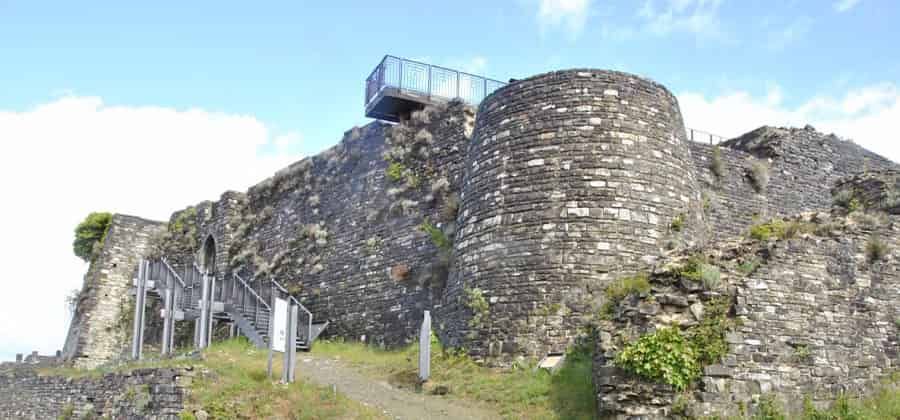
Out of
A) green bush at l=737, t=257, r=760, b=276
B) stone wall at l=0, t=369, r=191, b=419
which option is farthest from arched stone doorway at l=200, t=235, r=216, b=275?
green bush at l=737, t=257, r=760, b=276

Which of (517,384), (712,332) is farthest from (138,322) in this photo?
(712,332)

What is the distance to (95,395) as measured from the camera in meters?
20.9

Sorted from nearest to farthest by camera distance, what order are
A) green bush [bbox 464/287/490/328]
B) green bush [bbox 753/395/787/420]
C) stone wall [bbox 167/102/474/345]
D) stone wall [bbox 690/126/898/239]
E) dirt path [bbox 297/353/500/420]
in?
green bush [bbox 753/395/787/420]
dirt path [bbox 297/353/500/420]
green bush [bbox 464/287/490/328]
stone wall [bbox 690/126/898/239]
stone wall [bbox 167/102/474/345]

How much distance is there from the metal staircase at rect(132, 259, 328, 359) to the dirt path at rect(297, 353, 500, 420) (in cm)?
409

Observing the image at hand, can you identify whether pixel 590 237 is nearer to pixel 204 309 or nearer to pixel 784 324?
pixel 784 324

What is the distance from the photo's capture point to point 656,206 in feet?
60.0

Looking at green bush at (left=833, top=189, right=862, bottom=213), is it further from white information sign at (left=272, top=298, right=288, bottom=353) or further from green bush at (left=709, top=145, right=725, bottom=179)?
white information sign at (left=272, top=298, right=288, bottom=353)

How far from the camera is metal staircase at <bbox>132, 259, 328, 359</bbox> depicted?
2519 centimetres

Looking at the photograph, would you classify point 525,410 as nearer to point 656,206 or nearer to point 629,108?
point 656,206

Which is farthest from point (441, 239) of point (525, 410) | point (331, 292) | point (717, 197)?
point (525, 410)

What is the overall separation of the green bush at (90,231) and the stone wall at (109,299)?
3.62ft

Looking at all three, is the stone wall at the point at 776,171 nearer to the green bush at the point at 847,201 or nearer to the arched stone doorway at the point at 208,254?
the green bush at the point at 847,201

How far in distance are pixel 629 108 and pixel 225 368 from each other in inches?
360

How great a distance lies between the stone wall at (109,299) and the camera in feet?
108
